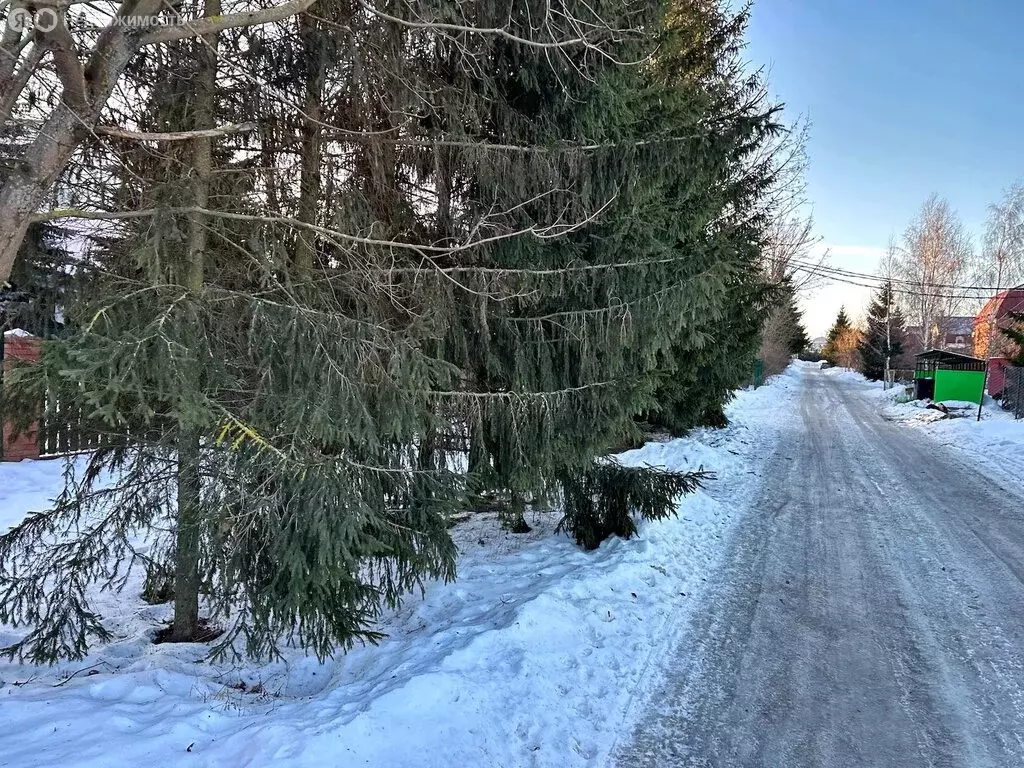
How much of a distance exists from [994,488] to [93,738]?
11.2 metres

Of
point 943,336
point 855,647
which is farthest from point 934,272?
point 855,647

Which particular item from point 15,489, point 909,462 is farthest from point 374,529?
point 909,462

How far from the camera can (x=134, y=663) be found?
3652 mm

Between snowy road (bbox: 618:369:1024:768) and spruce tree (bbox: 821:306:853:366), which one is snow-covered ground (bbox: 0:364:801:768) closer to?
snowy road (bbox: 618:369:1024:768)

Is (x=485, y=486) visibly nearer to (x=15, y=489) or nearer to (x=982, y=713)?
(x=982, y=713)

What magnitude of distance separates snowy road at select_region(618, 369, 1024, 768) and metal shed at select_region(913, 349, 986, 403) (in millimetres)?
16365

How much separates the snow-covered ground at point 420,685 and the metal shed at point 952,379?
70.0 ft

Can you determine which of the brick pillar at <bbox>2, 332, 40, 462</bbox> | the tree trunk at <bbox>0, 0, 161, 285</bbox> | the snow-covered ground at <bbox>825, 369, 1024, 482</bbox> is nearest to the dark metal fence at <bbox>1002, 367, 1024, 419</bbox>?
the snow-covered ground at <bbox>825, 369, 1024, 482</bbox>

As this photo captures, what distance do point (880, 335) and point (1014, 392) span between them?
2558cm

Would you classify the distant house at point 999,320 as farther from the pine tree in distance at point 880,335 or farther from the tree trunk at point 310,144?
the tree trunk at point 310,144

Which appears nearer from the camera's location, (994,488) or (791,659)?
(791,659)

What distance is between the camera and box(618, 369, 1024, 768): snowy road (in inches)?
120

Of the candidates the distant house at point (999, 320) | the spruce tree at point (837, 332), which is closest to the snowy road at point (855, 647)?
the distant house at point (999, 320)

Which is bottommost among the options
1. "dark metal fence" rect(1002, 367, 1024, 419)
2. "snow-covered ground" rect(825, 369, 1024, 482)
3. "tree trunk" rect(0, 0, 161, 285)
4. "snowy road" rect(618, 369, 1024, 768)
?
"snowy road" rect(618, 369, 1024, 768)
